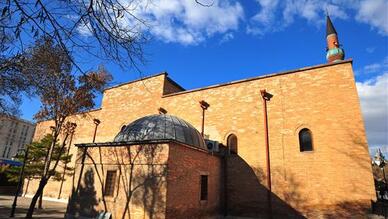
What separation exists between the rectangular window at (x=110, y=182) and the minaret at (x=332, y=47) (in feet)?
43.1

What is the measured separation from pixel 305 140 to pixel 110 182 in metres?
8.90

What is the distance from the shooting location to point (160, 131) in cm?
1117

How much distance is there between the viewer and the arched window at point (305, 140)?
11.7 metres

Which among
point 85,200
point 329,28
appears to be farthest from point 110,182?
point 329,28

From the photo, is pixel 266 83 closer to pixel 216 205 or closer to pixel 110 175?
pixel 216 205

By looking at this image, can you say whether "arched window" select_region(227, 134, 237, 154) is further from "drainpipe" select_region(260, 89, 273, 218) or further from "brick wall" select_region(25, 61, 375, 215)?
"drainpipe" select_region(260, 89, 273, 218)

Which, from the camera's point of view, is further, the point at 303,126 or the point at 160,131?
the point at 303,126

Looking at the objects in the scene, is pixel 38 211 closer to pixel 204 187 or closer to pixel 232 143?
pixel 204 187

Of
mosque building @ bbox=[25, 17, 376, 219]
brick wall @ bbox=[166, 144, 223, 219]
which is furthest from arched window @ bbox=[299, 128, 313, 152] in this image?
brick wall @ bbox=[166, 144, 223, 219]

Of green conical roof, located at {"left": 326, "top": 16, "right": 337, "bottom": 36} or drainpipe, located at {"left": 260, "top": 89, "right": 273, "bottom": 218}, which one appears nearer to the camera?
drainpipe, located at {"left": 260, "top": 89, "right": 273, "bottom": 218}

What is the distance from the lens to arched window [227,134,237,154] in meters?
13.5

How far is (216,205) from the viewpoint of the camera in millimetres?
12289

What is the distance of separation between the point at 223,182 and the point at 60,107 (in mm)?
8924

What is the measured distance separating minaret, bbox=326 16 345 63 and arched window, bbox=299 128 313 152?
5.22 meters
